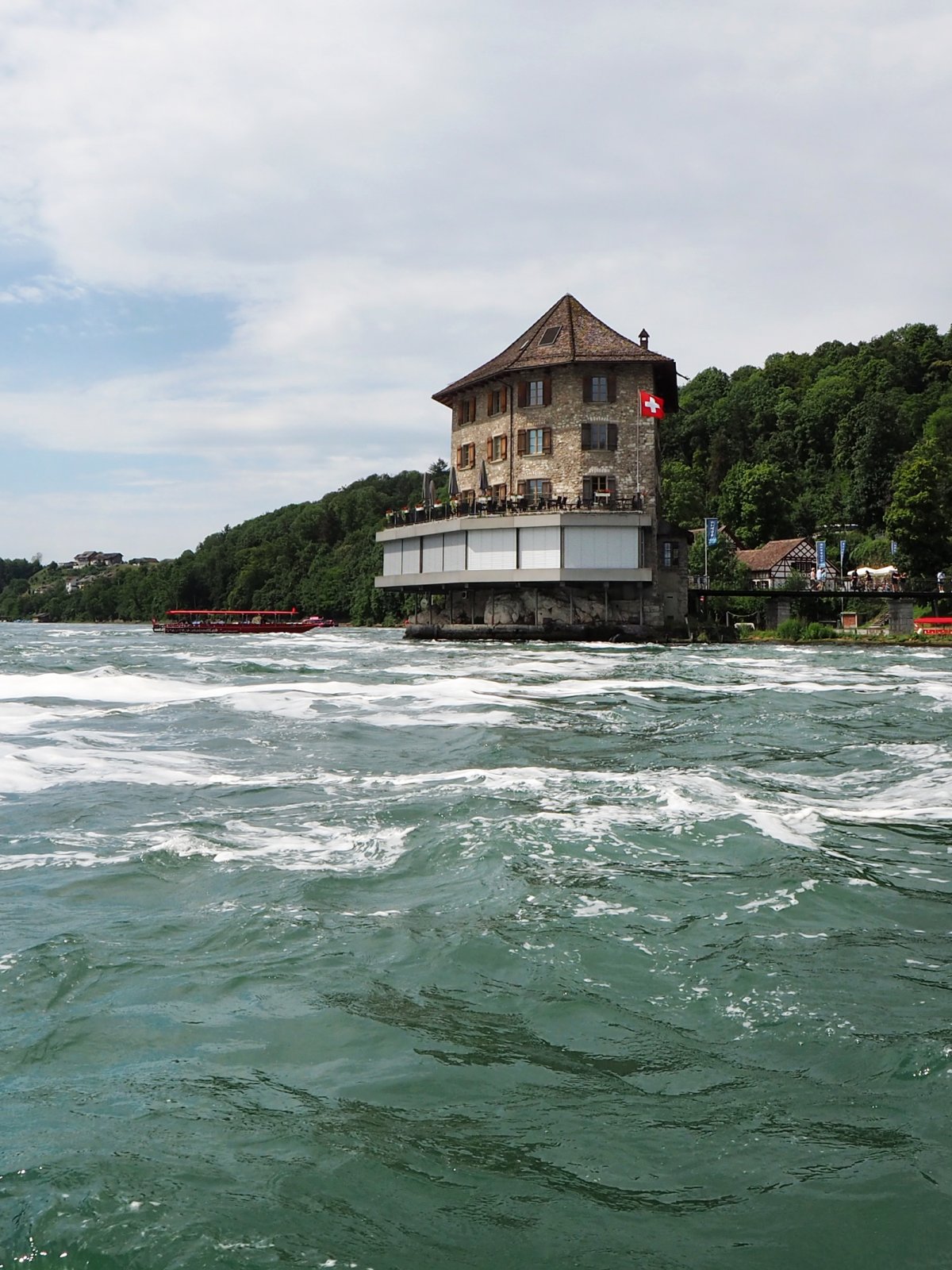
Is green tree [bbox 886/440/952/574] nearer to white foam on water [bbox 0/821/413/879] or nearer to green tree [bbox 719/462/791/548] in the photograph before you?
green tree [bbox 719/462/791/548]

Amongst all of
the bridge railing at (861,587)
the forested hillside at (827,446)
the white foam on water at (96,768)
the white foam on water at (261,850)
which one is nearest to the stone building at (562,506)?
the bridge railing at (861,587)

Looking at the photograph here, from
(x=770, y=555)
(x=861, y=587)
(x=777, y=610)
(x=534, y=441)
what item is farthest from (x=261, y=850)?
(x=770, y=555)

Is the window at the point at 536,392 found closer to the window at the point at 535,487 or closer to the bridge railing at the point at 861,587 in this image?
the window at the point at 535,487

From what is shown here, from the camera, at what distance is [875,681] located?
82.9ft

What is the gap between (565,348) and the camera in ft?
185

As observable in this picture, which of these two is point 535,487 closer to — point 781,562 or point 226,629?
point 226,629

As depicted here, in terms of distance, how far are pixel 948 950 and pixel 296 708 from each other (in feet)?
44.9

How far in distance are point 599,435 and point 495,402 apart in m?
7.46

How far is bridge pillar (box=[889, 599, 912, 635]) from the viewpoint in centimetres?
5188

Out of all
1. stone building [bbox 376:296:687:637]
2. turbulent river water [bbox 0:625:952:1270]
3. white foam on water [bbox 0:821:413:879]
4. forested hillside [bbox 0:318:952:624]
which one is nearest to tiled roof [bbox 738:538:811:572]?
forested hillside [bbox 0:318:952:624]

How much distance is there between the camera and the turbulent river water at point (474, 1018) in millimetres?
3424

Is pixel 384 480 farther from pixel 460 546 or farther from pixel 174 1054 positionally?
pixel 174 1054

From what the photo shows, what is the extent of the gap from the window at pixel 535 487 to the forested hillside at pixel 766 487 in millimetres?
20281

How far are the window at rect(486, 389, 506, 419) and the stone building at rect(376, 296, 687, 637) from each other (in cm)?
8
